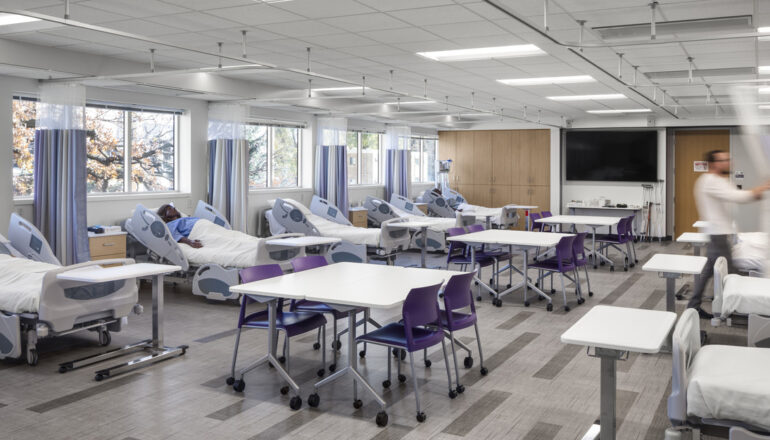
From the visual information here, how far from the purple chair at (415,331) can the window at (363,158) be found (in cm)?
935

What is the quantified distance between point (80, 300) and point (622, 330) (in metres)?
4.05

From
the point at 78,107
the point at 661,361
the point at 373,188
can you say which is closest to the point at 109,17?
the point at 78,107

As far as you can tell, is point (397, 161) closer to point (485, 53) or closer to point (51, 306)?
point (485, 53)

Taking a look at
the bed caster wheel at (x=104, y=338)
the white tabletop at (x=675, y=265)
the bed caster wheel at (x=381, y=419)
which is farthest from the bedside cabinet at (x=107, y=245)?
the white tabletop at (x=675, y=265)

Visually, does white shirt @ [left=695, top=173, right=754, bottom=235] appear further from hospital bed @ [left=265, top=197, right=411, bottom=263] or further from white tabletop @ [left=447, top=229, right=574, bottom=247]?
hospital bed @ [left=265, top=197, right=411, bottom=263]

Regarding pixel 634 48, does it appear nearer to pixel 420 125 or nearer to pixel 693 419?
pixel 693 419

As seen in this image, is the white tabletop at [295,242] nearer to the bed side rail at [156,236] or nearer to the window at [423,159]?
the bed side rail at [156,236]

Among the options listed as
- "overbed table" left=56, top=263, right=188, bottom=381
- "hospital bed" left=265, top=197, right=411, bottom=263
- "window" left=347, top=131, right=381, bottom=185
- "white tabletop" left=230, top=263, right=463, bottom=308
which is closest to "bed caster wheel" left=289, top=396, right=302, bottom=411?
"white tabletop" left=230, top=263, right=463, bottom=308

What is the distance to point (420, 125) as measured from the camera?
15516mm

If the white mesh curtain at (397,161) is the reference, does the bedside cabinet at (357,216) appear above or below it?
below

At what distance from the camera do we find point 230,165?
9.55 metres

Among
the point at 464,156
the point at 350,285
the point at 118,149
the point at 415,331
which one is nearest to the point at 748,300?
the point at 415,331

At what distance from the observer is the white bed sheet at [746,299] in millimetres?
4938

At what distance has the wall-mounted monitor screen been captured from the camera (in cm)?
1419
